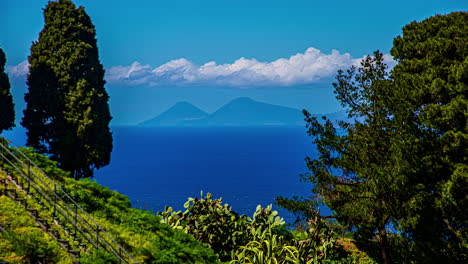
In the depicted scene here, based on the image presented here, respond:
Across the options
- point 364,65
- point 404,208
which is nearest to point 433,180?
point 404,208

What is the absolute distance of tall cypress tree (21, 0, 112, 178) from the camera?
31.2 meters

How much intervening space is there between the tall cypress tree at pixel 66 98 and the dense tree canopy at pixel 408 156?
18.5 metres

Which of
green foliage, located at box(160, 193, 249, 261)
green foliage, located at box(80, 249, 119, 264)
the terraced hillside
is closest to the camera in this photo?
green foliage, located at box(80, 249, 119, 264)

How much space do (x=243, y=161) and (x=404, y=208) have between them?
477ft

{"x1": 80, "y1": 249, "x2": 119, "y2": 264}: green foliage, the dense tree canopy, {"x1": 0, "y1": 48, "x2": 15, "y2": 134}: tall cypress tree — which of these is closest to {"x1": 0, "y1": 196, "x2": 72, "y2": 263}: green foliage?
{"x1": 80, "y1": 249, "x2": 119, "y2": 264}: green foliage

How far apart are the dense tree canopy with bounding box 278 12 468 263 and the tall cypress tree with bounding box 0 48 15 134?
22452mm

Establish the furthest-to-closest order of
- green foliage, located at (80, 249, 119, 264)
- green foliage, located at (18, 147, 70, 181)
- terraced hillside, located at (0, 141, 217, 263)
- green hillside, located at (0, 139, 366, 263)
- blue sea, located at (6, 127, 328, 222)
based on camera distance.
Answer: blue sea, located at (6, 127, 328, 222) < green foliage, located at (18, 147, 70, 181) < green hillside, located at (0, 139, 366, 263) < terraced hillside, located at (0, 141, 217, 263) < green foliage, located at (80, 249, 119, 264)

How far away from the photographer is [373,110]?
16547 mm

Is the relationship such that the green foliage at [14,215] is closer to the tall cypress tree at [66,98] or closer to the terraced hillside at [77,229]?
the terraced hillside at [77,229]

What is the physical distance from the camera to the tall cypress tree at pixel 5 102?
3084 cm

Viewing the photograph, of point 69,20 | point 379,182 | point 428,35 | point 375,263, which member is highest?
point 69,20

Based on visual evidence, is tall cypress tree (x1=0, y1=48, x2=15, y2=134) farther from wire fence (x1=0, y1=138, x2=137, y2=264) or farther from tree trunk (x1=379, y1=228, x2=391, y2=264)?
tree trunk (x1=379, y1=228, x2=391, y2=264)

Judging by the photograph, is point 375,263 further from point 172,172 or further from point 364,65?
point 172,172

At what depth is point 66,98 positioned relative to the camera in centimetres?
3167
